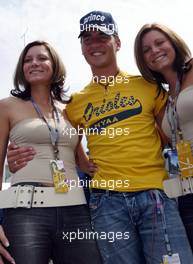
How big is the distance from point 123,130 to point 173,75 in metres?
0.59

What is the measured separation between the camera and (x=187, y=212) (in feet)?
7.23

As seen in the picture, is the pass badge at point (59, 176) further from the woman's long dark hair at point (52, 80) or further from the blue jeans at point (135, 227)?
the woman's long dark hair at point (52, 80)

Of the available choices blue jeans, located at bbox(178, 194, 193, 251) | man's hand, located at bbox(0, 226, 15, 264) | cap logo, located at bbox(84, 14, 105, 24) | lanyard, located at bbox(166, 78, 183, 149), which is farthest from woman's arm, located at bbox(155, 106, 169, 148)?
man's hand, located at bbox(0, 226, 15, 264)

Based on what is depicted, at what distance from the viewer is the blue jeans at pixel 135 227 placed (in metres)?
2.08

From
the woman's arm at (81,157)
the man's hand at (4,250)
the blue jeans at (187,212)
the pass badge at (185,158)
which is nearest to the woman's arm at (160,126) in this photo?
the pass badge at (185,158)

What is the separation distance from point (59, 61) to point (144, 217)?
4.37 ft

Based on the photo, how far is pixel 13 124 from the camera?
2.29 m

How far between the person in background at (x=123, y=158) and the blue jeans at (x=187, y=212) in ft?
0.20

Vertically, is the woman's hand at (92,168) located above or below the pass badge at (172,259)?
above

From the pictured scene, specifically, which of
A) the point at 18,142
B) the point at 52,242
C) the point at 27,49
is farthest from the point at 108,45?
the point at 52,242

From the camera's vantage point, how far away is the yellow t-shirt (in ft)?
7.32

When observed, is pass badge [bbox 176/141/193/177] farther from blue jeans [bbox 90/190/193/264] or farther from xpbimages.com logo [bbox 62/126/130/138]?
xpbimages.com logo [bbox 62/126/130/138]

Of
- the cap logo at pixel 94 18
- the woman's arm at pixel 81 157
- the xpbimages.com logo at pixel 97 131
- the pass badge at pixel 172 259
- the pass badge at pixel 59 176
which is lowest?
the pass badge at pixel 172 259

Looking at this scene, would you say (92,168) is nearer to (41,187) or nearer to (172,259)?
(41,187)
